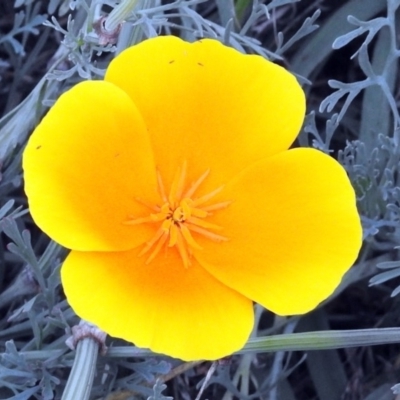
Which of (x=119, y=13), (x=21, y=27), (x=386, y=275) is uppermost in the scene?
(x=119, y=13)

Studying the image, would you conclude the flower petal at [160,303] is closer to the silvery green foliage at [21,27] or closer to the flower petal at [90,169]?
the flower petal at [90,169]

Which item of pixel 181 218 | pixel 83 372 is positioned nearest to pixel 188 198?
pixel 181 218

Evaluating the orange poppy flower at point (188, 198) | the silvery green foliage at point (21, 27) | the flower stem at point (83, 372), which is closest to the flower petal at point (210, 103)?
the orange poppy flower at point (188, 198)

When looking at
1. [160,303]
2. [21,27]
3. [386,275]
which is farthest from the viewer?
[21,27]

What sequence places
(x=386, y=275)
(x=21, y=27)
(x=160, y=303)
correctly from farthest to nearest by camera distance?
1. (x=21, y=27)
2. (x=386, y=275)
3. (x=160, y=303)

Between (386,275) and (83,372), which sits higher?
(83,372)

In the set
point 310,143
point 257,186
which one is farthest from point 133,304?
point 310,143

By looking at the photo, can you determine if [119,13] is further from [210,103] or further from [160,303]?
[160,303]
